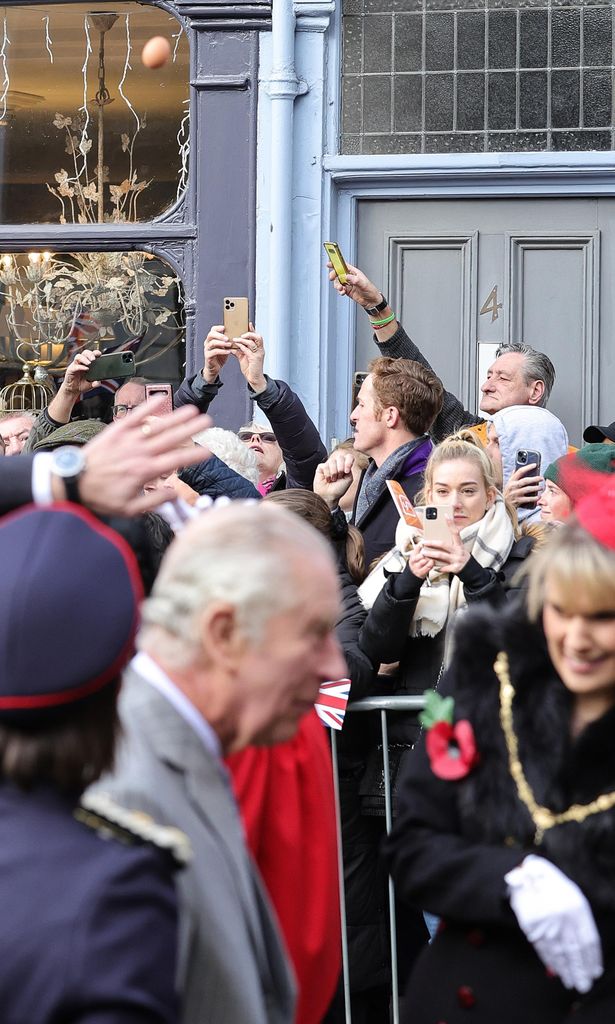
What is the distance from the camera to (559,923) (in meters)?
2.69

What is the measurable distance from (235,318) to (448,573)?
209cm

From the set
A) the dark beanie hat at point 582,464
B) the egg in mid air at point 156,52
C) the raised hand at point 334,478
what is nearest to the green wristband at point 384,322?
the raised hand at point 334,478

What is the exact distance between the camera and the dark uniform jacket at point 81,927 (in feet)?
4.98

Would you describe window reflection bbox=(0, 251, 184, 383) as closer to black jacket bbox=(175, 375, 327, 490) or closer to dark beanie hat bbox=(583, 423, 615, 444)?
black jacket bbox=(175, 375, 327, 490)

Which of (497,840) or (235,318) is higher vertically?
(235,318)

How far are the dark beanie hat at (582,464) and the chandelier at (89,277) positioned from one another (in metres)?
4.49

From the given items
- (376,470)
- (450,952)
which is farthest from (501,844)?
(376,470)

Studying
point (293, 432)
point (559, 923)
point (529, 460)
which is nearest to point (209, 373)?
point (293, 432)

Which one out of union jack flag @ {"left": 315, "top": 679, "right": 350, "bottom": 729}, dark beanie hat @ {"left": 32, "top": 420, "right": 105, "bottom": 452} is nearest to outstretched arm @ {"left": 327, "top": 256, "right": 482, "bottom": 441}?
dark beanie hat @ {"left": 32, "top": 420, "right": 105, "bottom": 452}

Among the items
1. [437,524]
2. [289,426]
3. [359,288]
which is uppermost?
[359,288]

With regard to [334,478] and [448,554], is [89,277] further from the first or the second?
[448,554]

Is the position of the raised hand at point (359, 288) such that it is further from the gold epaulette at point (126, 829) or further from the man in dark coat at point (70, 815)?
the gold epaulette at point (126, 829)

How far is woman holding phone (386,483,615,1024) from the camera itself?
2734 millimetres

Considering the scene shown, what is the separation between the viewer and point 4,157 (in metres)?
8.69
